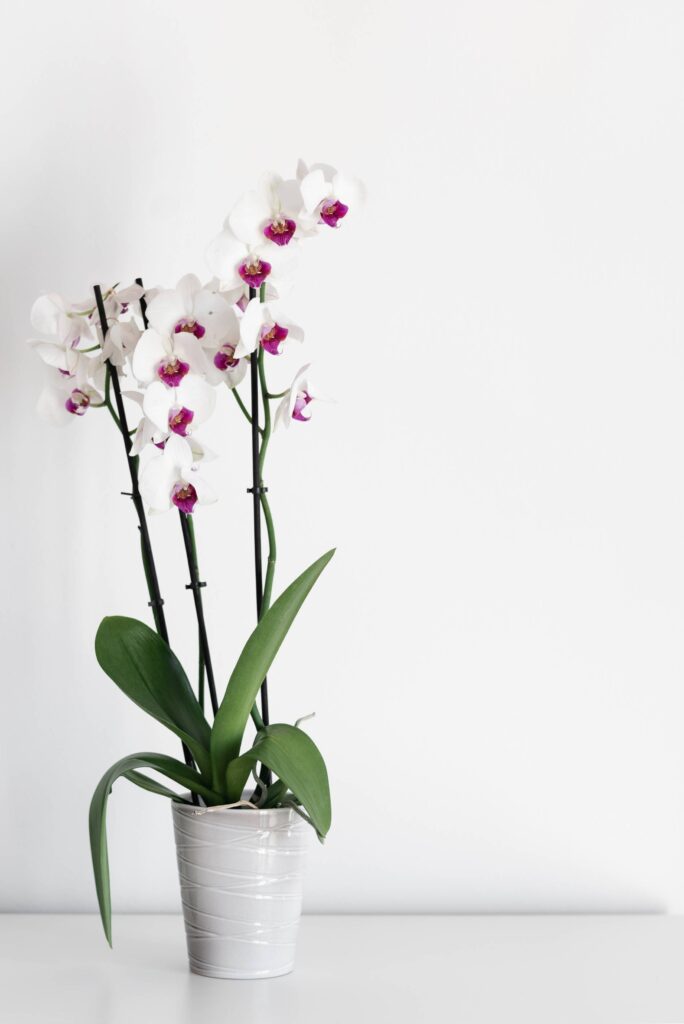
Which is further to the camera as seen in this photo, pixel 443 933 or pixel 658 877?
pixel 658 877

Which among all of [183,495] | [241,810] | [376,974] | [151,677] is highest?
[183,495]

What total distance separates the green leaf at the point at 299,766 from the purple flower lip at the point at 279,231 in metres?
0.42

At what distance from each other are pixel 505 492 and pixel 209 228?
0.46 meters

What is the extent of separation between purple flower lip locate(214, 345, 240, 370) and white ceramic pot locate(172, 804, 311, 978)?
0.39 metres

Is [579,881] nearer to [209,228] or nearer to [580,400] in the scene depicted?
[580,400]

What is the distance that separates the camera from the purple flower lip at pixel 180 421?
0.90m

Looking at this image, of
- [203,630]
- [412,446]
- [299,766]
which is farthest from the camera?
[412,446]

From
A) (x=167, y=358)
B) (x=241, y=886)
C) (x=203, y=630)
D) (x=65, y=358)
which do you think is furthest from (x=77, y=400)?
(x=241, y=886)

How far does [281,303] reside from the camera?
3.98 ft

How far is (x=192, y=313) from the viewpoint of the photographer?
934 mm

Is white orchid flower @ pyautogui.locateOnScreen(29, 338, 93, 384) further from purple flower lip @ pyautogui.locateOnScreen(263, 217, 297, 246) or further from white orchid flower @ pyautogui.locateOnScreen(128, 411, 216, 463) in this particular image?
purple flower lip @ pyautogui.locateOnScreen(263, 217, 297, 246)

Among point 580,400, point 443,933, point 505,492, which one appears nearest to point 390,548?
point 505,492

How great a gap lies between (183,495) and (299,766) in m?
0.25

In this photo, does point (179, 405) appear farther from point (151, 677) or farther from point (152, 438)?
point (151, 677)
